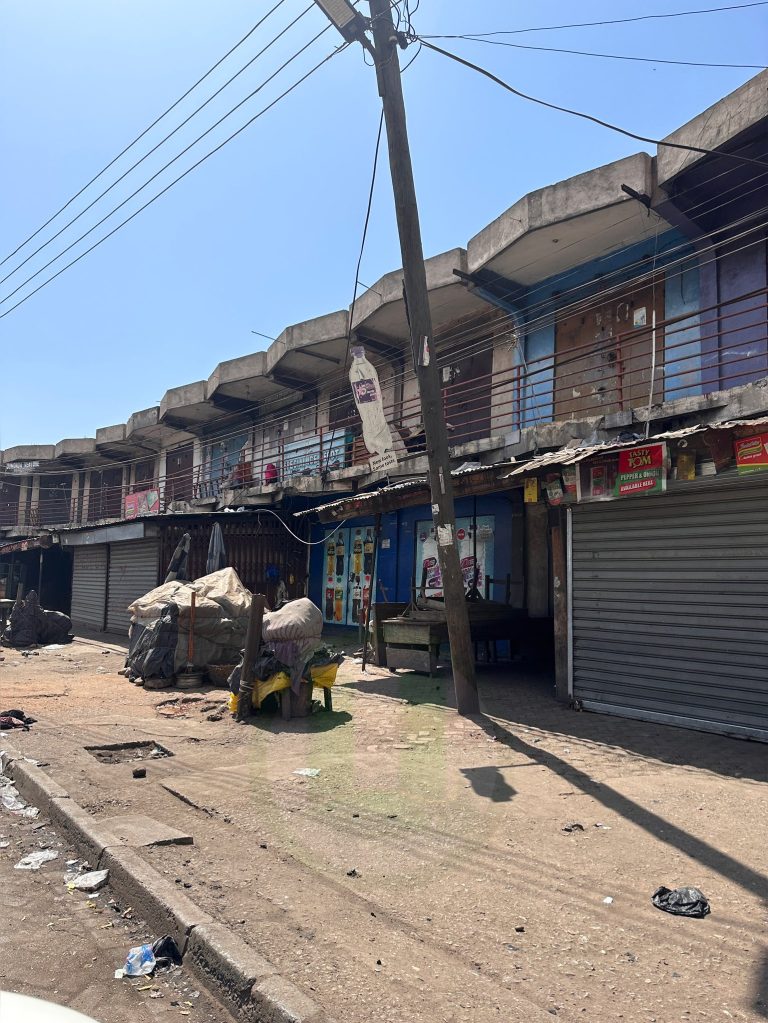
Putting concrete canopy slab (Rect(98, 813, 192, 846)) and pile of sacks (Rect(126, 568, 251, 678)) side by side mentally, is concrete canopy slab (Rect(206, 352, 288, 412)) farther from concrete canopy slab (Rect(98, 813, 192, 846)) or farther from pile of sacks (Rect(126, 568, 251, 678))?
concrete canopy slab (Rect(98, 813, 192, 846))

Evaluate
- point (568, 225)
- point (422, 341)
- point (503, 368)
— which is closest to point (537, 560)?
point (503, 368)

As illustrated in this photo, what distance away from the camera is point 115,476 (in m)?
34.7

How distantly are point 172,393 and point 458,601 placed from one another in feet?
66.5

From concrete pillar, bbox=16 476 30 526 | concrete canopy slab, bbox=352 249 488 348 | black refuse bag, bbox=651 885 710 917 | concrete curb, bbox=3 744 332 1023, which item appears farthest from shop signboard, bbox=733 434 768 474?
concrete pillar, bbox=16 476 30 526

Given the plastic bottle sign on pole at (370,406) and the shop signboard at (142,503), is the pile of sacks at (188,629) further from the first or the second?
the shop signboard at (142,503)

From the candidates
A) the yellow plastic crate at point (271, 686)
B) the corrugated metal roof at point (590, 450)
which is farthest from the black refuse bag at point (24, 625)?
the corrugated metal roof at point (590, 450)

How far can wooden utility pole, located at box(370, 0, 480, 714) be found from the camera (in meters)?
8.20

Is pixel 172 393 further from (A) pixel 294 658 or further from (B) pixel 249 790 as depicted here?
(B) pixel 249 790

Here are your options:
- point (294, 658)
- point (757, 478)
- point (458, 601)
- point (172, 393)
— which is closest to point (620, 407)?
point (757, 478)

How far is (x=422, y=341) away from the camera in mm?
8305

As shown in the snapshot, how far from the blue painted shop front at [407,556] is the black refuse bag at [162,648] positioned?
3.86 m

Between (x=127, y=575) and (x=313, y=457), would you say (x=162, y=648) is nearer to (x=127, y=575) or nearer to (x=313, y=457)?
(x=313, y=457)

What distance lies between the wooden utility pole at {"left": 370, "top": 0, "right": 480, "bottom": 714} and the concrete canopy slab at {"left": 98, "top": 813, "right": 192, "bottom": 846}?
14.0ft

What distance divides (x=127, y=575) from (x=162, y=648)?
449 inches
